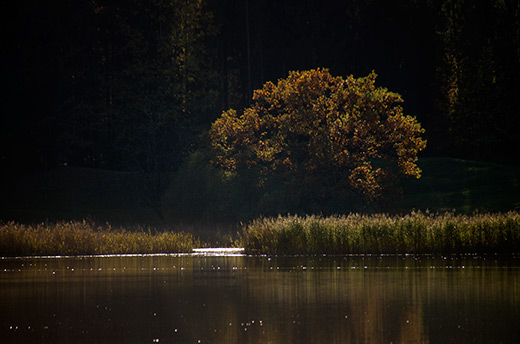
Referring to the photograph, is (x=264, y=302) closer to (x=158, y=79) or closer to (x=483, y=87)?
(x=158, y=79)

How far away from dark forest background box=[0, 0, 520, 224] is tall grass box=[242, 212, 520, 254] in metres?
23.8

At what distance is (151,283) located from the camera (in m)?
21.6

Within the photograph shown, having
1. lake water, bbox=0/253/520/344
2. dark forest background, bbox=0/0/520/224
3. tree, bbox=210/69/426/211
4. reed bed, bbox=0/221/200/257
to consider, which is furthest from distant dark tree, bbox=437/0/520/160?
lake water, bbox=0/253/520/344

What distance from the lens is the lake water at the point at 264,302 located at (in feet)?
43.6

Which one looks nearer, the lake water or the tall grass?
the lake water

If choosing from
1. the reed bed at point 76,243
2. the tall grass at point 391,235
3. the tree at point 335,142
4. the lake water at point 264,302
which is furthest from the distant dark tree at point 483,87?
the lake water at point 264,302

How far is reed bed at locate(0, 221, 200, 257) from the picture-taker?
108 feet

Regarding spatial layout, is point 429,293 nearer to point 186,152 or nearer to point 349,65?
point 186,152

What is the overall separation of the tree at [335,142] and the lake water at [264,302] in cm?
1397

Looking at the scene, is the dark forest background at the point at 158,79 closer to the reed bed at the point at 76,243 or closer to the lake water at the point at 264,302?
the reed bed at the point at 76,243

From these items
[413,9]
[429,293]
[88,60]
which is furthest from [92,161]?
[429,293]

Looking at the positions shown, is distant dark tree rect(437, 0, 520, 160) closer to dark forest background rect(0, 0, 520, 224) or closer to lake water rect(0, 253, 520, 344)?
dark forest background rect(0, 0, 520, 224)

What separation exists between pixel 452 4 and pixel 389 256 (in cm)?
2509

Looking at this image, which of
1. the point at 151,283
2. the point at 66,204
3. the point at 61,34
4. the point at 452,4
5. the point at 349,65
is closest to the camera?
the point at 151,283
